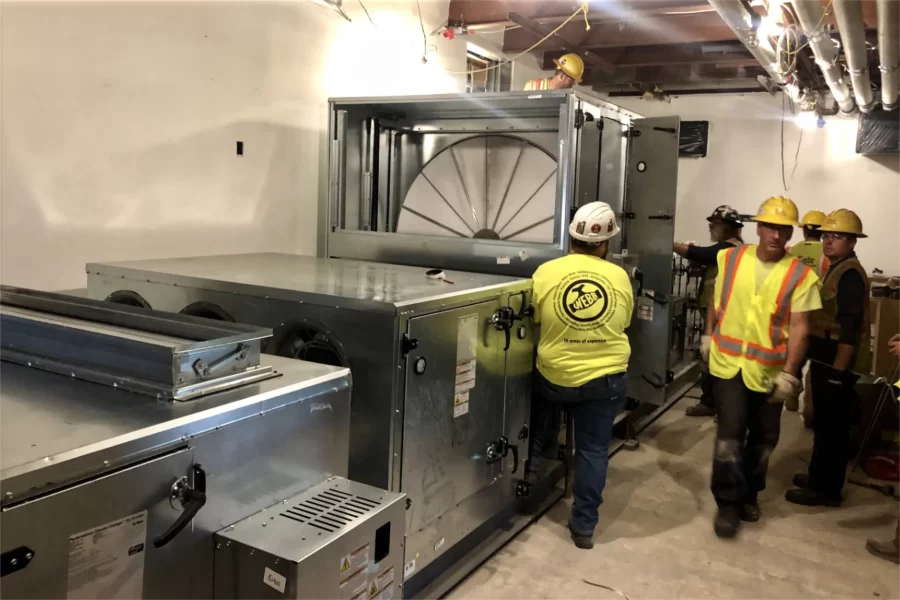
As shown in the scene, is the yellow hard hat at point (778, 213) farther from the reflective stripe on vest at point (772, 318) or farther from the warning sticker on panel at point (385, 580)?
the warning sticker on panel at point (385, 580)

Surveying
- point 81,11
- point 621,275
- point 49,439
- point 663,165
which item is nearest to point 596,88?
point 663,165

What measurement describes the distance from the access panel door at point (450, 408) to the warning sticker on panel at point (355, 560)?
0.61 meters

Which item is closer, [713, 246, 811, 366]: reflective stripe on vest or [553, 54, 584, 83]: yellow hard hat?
[713, 246, 811, 366]: reflective stripe on vest

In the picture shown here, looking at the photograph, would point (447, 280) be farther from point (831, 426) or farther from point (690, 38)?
point (690, 38)

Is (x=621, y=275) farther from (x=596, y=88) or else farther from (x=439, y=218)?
(x=596, y=88)

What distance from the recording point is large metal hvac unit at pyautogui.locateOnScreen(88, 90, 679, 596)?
2.02 m

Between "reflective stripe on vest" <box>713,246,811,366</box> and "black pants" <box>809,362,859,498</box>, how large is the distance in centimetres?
61

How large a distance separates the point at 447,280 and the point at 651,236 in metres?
1.40

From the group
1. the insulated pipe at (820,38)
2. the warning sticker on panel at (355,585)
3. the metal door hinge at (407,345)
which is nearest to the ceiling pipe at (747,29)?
the insulated pipe at (820,38)

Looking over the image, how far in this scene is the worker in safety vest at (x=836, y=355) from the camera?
125 inches

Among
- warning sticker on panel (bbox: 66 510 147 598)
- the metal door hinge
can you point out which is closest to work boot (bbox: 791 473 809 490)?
the metal door hinge

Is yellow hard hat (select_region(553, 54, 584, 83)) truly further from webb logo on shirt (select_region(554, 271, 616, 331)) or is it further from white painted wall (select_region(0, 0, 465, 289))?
webb logo on shirt (select_region(554, 271, 616, 331))

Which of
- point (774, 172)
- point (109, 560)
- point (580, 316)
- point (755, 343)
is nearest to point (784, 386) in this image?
point (755, 343)

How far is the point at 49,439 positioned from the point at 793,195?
6504 mm
